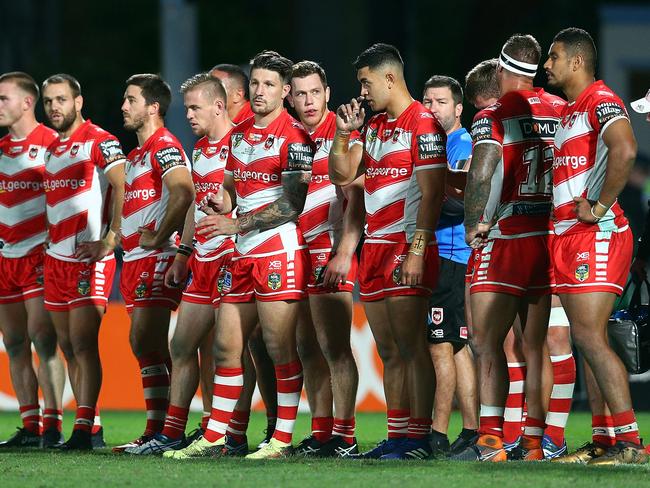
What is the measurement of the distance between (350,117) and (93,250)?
8.20 ft

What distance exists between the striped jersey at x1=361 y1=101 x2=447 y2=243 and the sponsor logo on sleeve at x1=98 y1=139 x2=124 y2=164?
2231mm

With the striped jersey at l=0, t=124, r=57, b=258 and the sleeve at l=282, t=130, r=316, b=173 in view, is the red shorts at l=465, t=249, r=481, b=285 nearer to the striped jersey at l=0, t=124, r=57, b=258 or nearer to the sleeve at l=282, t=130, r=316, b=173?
the sleeve at l=282, t=130, r=316, b=173

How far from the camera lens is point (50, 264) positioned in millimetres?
10305

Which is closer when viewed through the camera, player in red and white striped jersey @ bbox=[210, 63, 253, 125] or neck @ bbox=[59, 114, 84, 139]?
player in red and white striped jersey @ bbox=[210, 63, 253, 125]

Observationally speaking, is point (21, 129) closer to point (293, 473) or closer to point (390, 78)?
point (390, 78)

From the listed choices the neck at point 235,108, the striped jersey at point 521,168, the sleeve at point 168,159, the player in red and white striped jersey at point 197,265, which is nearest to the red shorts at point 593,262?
the striped jersey at point 521,168

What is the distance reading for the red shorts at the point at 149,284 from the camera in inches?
383

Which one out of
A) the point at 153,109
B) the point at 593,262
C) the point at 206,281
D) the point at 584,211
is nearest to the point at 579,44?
the point at 584,211

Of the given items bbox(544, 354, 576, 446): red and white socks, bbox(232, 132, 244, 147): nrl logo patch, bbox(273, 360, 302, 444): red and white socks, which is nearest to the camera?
bbox(544, 354, 576, 446): red and white socks

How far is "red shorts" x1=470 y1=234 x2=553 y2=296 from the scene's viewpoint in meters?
8.38

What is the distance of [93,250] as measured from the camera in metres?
10.1

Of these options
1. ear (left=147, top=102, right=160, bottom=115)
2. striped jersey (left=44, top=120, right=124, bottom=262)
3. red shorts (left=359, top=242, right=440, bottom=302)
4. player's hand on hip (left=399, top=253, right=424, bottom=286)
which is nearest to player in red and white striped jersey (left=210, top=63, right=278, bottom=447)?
ear (left=147, top=102, right=160, bottom=115)

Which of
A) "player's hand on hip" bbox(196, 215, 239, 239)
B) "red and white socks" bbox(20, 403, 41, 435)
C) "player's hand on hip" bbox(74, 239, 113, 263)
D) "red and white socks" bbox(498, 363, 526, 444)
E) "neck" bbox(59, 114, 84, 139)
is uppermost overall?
"neck" bbox(59, 114, 84, 139)

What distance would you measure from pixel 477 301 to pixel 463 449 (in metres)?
1.01
